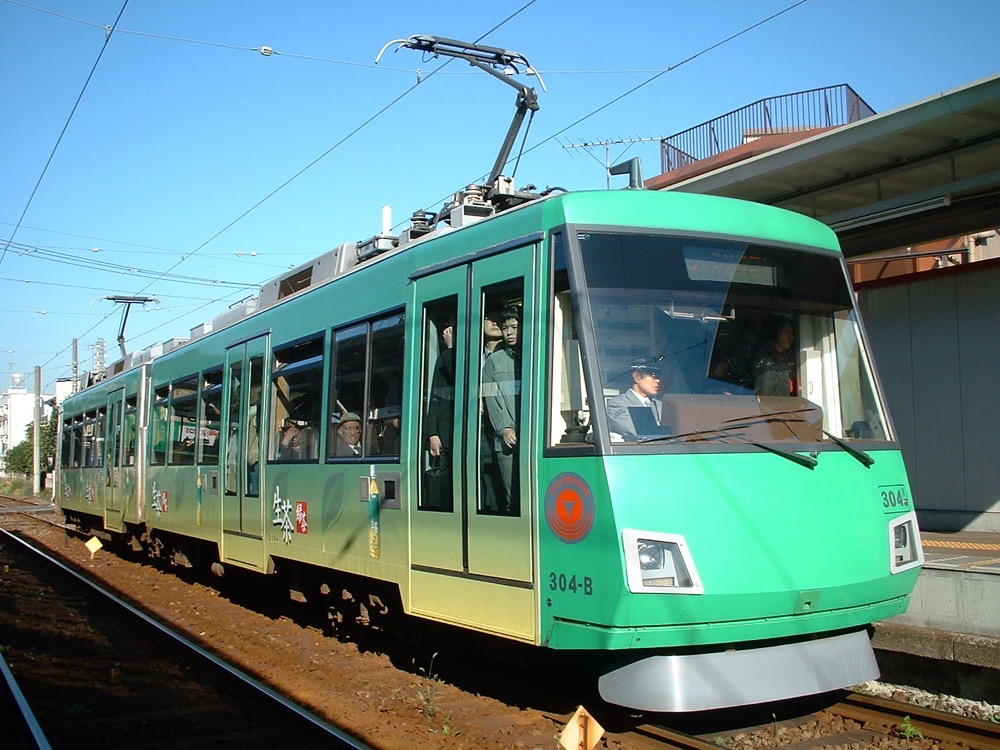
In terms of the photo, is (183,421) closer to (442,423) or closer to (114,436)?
(114,436)

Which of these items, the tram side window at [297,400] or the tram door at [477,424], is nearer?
the tram door at [477,424]

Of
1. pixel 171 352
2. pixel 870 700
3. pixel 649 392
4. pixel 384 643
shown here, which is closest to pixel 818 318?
pixel 649 392

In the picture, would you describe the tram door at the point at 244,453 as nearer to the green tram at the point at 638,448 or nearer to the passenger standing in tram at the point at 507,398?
the green tram at the point at 638,448

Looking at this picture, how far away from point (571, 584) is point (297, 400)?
4.40 m

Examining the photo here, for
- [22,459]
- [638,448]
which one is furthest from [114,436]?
[22,459]

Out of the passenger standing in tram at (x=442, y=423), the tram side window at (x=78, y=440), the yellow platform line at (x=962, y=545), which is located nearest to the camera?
the passenger standing in tram at (x=442, y=423)

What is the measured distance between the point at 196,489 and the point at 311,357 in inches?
156

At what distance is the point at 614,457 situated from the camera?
5207 millimetres

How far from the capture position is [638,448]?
17.3 ft

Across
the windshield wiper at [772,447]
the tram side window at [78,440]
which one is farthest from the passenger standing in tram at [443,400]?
the tram side window at [78,440]

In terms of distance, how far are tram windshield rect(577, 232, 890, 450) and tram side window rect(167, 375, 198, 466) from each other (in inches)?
310

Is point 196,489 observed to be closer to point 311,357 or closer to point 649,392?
point 311,357

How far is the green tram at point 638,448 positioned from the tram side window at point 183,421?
5219mm

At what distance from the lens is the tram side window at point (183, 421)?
1240 centimetres
